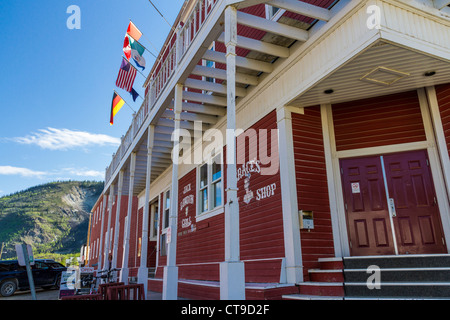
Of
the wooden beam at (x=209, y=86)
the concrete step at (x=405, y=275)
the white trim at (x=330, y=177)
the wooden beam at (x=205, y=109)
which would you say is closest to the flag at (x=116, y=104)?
the wooden beam at (x=205, y=109)

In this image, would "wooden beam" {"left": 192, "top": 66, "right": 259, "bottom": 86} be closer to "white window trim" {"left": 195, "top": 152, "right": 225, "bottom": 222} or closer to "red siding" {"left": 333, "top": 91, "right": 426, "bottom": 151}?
"red siding" {"left": 333, "top": 91, "right": 426, "bottom": 151}

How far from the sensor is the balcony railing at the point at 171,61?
6774mm

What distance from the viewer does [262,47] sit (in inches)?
257

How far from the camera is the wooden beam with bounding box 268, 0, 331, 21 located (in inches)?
214

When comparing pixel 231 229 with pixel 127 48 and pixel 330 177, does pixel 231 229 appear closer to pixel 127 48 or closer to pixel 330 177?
pixel 330 177

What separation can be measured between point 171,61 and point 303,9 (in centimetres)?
412

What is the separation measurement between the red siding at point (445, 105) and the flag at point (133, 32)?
391 inches

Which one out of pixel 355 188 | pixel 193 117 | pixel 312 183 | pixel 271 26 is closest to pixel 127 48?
pixel 193 117

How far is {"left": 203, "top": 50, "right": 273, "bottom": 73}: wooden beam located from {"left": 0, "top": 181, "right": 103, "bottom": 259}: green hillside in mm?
89681

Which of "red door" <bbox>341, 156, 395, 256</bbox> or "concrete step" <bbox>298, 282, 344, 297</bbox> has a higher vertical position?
"red door" <bbox>341, 156, 395, 256</bbox>

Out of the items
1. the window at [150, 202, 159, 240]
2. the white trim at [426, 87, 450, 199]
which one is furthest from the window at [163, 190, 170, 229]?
the white trim at [426, 87, 450, 199]

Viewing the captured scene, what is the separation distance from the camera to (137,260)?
57.5 ft
